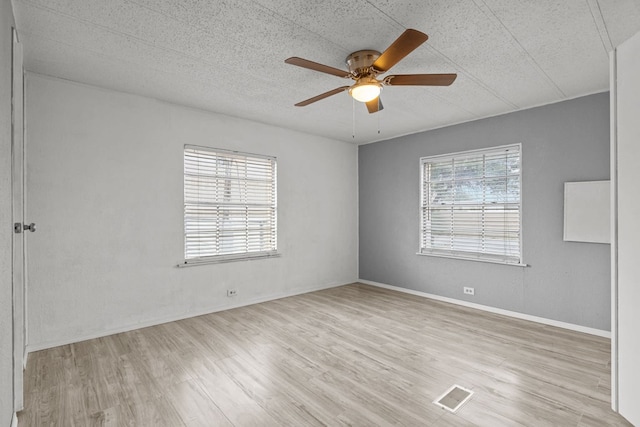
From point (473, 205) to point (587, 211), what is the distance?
4.09 feet

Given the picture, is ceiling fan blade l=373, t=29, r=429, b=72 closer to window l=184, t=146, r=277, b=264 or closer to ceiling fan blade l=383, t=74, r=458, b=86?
ceiling fan blade l=383, t=74, r=458, b=86

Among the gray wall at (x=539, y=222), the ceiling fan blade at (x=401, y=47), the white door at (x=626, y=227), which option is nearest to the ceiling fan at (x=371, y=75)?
the ceiling fan blade at (x=401, y=47)

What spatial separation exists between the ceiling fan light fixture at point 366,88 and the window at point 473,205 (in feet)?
8.35

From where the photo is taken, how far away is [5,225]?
167cm

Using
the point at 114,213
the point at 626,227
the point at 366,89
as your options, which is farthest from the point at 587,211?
the point at 114,213

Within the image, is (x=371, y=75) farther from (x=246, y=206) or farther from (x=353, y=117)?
(x=246, y=206)

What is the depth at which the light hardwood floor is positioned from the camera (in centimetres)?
210

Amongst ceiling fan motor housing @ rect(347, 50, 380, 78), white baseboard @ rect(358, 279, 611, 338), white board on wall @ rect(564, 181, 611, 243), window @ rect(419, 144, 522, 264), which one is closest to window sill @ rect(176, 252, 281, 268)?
white baseboard @ rect(358, 279, 611, 338)

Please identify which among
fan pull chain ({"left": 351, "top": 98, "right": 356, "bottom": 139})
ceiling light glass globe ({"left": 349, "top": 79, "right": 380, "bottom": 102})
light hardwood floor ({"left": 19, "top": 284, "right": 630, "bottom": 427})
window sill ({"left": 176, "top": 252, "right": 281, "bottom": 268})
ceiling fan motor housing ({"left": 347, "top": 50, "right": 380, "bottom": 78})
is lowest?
light hardwood floor ({"left": 19, "top": 284, "right": 630, "bottom": 427})

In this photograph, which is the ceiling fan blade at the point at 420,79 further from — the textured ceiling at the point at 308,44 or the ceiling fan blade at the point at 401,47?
the textured ceiling at the point at 308,44

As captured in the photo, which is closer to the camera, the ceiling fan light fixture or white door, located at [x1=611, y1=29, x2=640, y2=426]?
white door, located at [x1=611, y1=29, x2=640, y2=426]

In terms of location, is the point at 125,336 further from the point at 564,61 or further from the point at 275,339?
the point at 564,61

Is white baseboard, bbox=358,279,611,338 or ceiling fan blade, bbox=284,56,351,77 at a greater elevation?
ceiling fan blade, bbox=284,56,351,77

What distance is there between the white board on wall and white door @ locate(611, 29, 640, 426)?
1.71 metres
